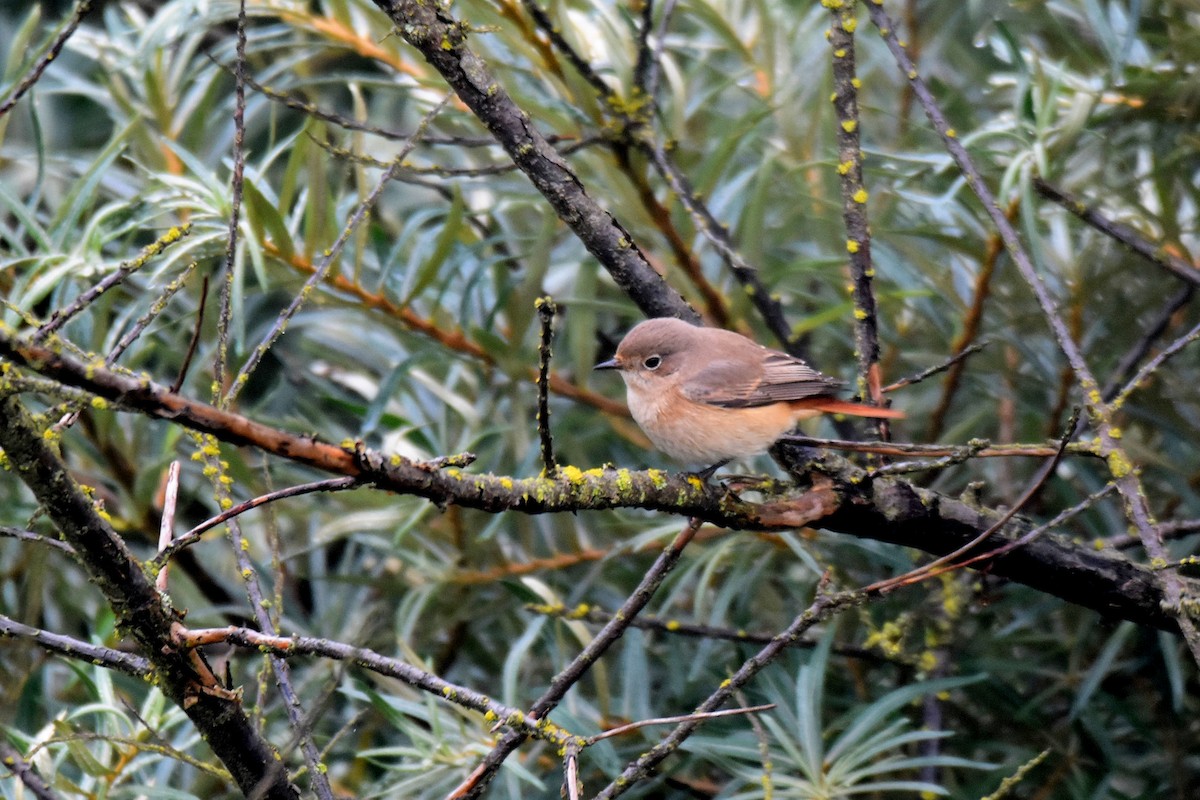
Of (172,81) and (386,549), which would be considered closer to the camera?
(386,549)

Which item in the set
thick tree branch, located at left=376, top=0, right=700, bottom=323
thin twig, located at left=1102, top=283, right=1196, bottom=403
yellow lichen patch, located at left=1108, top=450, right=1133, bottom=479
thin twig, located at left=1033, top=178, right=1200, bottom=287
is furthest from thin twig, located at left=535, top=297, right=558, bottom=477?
thin twig, located at left=1102, top=283, right=1196, bottom=403

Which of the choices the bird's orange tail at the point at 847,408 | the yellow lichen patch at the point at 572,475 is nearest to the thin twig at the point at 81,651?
the yellow lichen patch at the point at 572,475

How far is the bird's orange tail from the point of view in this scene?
6.64 ft

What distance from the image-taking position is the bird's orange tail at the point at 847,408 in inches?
79.7

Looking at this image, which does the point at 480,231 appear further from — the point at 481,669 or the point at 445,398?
the point at 481,669

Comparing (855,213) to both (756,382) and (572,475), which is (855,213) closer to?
(756,382)

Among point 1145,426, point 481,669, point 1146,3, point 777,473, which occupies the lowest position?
point 481,669

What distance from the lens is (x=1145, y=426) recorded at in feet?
9.36

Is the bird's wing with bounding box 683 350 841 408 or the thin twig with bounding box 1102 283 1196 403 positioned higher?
the thin twig with bounding box 1102 283 1196 403

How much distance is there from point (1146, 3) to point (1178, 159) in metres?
0.62

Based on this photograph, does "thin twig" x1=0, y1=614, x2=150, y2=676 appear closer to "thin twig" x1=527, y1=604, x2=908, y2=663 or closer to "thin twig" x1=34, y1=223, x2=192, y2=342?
"thin twig" x1=34, y1=223, x2=192, y2=342

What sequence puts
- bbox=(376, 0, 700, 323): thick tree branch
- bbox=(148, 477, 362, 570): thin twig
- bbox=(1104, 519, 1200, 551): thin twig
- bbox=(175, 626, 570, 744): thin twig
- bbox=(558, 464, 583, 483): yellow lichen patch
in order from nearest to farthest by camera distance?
1. bbox=(148, 477, 362, 570): thin twig
2. bbox=(175, 626, 570, 744): thin twig
3. bbox=(558, 464, 583, 483): yellow lichen patch
4. bbox=(376, 0, 700, 323): thick tree branch
5. bbox=(1104, 519, 1200, 551): thin twig

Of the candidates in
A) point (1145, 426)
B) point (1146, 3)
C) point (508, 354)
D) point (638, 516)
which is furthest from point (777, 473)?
Result: point (1146, 3)

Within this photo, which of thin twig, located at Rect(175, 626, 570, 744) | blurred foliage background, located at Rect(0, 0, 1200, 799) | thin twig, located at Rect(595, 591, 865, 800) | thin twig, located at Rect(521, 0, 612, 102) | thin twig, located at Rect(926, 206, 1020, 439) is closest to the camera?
thin twig, located at Rect(175, 626, 570, 744)
